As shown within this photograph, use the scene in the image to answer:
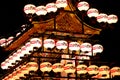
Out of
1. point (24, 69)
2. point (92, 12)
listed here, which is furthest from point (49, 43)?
point (92, 12)

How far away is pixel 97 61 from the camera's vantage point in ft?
39.5

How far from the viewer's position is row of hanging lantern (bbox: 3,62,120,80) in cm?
1088

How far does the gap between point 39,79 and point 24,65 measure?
1043mm

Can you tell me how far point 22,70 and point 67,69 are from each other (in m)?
1.90

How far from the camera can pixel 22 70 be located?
11.5m

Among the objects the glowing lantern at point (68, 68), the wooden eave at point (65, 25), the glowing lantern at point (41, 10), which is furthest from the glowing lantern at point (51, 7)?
the glowing lantern at point (68, 68)

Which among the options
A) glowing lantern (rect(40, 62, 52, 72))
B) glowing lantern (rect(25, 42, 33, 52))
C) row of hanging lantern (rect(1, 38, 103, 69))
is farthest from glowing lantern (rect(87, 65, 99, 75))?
glowing lantern (rect(25, 42, 33, 52))

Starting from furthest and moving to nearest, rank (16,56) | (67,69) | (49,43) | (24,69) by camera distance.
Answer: (16,56) < (24,69) < (49,43) < (67,69)

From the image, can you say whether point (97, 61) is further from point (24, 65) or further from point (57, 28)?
point (24, 65)

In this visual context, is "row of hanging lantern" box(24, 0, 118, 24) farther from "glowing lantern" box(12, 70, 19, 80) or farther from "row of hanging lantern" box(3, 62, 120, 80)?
"glowing lantern" box(12, 70, 19, 80)

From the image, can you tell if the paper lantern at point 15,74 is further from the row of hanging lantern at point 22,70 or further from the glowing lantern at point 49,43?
the glowing lantern at point 49,43

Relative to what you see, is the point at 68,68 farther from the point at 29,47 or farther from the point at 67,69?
the point at 29,47

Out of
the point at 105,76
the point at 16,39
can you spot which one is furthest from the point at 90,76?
the point at 16,39

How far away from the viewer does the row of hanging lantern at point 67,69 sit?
1088 cm
